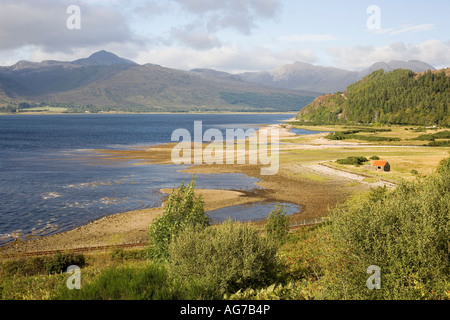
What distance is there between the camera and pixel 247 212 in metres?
53.1

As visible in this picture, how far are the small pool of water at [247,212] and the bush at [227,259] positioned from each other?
2840 centimetres

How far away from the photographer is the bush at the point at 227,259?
17719mm

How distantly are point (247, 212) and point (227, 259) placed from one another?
35136 mm

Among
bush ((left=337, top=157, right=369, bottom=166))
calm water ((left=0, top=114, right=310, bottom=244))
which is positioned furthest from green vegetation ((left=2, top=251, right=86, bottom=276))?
bush ((left=337, top=157, right=369, bottom=166))

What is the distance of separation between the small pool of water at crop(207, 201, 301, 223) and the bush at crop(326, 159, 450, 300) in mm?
31340

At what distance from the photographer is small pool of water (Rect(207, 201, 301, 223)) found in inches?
1966

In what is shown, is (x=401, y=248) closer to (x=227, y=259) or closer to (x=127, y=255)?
(x=227, y=259)

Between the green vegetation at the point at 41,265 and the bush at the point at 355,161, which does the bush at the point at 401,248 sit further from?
the bush at the point at 355,161

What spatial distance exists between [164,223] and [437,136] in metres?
148

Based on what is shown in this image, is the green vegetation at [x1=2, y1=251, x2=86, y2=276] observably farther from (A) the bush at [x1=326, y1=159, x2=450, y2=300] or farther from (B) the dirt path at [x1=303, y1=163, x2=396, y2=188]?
(B) the dirt path at [x1=303, y1=163, x2=396, y2=188]

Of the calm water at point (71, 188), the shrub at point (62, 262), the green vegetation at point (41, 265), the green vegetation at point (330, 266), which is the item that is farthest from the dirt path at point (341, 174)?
the green vegetation at point (41, 265)

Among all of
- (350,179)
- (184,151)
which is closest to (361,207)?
(350,179)

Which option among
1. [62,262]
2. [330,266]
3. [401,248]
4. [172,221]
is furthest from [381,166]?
[62,262]

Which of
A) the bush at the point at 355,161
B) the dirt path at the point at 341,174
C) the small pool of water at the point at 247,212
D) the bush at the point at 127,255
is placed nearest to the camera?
the bush at the point at 127,255
